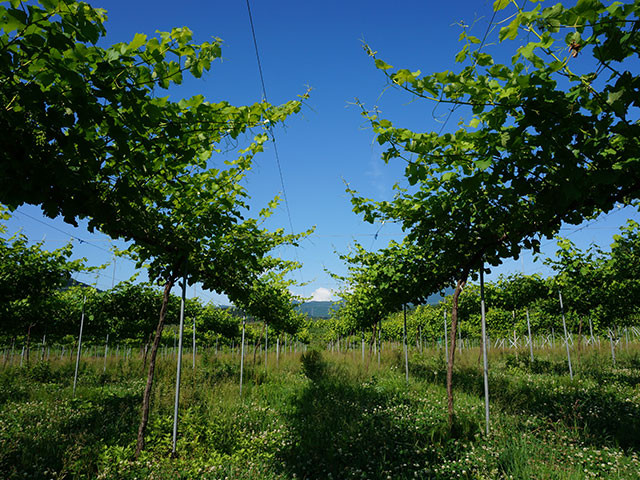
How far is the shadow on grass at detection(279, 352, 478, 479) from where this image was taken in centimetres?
467

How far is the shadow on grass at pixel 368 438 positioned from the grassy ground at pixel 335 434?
0.03 meters

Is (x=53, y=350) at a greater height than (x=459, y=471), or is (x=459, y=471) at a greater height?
(x=459, y=471)

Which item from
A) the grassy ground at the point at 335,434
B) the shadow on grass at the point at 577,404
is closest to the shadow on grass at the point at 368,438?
the grassy ground at the point at 335,434

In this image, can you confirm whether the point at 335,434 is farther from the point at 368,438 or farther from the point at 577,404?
the point at 577,404

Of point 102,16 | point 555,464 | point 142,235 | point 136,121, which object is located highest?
point 102,16

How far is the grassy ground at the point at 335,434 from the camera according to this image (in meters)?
4.44

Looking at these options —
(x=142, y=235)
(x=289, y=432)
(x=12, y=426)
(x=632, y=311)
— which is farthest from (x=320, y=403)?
(x=632, y=311)

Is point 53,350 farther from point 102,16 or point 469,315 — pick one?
point 102,16

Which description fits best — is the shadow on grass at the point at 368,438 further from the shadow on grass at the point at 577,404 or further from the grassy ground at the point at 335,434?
the shadow on grass at the point at 577,404

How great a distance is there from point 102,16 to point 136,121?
0.59m

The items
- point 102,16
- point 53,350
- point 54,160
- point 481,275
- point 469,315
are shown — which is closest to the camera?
point 102,16

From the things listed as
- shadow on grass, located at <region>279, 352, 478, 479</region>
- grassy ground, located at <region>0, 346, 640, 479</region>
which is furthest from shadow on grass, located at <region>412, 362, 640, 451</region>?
shadow on grass, located at <region>279, 352, 478, 479</region>

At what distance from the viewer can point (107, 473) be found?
4.43m

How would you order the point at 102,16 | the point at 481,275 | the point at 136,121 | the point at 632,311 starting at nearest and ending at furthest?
the point at 102,16 → the point at 136,121 → the point at 481,275 → the point at 632,311
